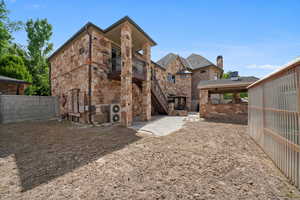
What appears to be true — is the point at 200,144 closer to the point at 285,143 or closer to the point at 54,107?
the point at 285,143

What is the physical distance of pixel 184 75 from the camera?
1719cm

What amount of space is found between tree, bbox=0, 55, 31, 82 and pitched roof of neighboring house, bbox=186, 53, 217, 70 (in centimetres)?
2425

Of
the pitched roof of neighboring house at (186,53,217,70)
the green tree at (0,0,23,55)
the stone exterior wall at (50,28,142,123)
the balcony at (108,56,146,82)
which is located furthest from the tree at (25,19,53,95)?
the pitched roof of neighboring house at (186,53,217,70)

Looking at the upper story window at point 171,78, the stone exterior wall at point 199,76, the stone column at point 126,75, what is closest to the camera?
the stone column at point 126,75

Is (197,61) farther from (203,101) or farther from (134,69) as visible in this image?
(134,69)

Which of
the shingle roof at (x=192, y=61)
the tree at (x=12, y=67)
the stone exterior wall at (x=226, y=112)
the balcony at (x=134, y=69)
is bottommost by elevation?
the stone exterior wall at (x=226, y=112)

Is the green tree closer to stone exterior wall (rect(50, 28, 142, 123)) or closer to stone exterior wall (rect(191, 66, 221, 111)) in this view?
stone exterior wall (rect(50, 28, 142, 123))

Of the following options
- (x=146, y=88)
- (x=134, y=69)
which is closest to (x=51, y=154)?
(x=134, y=69)

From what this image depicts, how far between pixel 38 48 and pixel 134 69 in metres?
22.9

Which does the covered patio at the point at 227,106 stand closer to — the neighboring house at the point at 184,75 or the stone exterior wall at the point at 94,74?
the neighboring house at the point at 184,75

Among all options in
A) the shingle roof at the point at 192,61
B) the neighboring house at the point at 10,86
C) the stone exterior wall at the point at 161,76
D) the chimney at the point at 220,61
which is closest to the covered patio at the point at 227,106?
the stone exterior wall at the point at 161,76

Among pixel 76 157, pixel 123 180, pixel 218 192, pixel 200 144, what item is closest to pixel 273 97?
pixel 200 144

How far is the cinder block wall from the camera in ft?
27.7

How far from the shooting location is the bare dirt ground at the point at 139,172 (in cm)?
193
